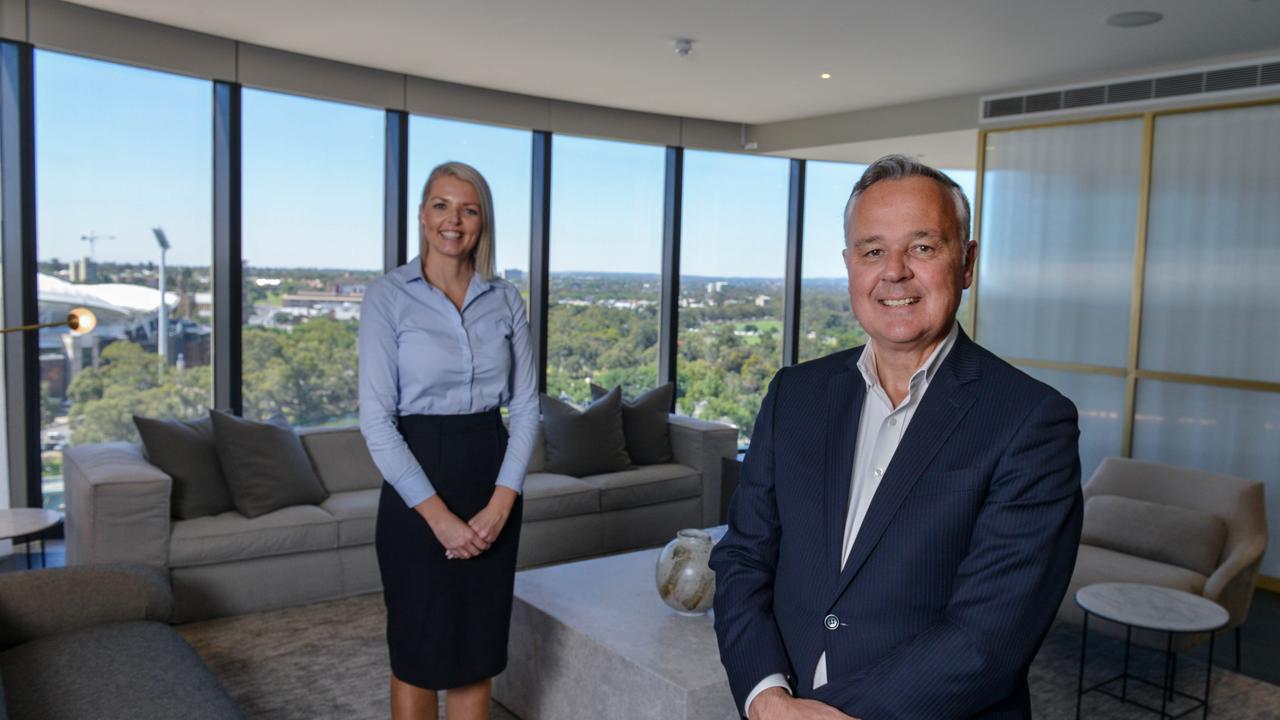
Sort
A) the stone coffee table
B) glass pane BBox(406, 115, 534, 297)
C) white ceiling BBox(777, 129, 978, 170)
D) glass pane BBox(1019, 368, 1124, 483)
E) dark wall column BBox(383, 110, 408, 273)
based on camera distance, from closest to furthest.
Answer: the stone coffee table
glass pane BBox(1019, 368, 1124, 483)
dark wall column BBox(383, 110, 408, 273)
glass pane BBox(406, 115, 534, 297)
white ceiling BBox(777, 129, 978, 170)

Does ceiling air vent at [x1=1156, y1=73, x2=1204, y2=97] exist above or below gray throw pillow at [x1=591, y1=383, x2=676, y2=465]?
above

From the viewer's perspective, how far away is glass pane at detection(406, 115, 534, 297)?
6074mm

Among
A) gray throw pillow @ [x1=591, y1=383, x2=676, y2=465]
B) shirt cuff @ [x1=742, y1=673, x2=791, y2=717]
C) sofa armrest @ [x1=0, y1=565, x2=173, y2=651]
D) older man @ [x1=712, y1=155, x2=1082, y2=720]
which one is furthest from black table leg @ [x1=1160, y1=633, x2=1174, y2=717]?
sofa armrest @ [x1=0, y1=565, x2=173, y2=651]

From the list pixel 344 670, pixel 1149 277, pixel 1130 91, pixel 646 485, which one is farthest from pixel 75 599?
pixel 1130 91

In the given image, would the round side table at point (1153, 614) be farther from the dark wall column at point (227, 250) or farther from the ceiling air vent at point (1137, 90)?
the dark wall column at point (227, 250)

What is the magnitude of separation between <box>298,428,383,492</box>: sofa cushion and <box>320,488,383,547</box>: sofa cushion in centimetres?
23

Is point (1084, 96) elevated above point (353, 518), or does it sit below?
above

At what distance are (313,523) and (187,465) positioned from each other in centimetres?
59

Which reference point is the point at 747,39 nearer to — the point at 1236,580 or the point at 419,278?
the point at 419,278

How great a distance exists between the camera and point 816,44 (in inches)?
190

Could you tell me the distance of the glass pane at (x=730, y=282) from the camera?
746 centimetres

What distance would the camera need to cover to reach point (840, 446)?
1.43 m

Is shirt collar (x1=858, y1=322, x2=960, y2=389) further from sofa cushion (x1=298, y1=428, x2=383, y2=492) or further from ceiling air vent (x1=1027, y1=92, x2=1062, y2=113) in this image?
ceiling air vent (x1=1027, y1=92, x2=1062, y2=113)

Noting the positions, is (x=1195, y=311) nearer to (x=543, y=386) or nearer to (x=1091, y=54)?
(x=1091, y=54)
